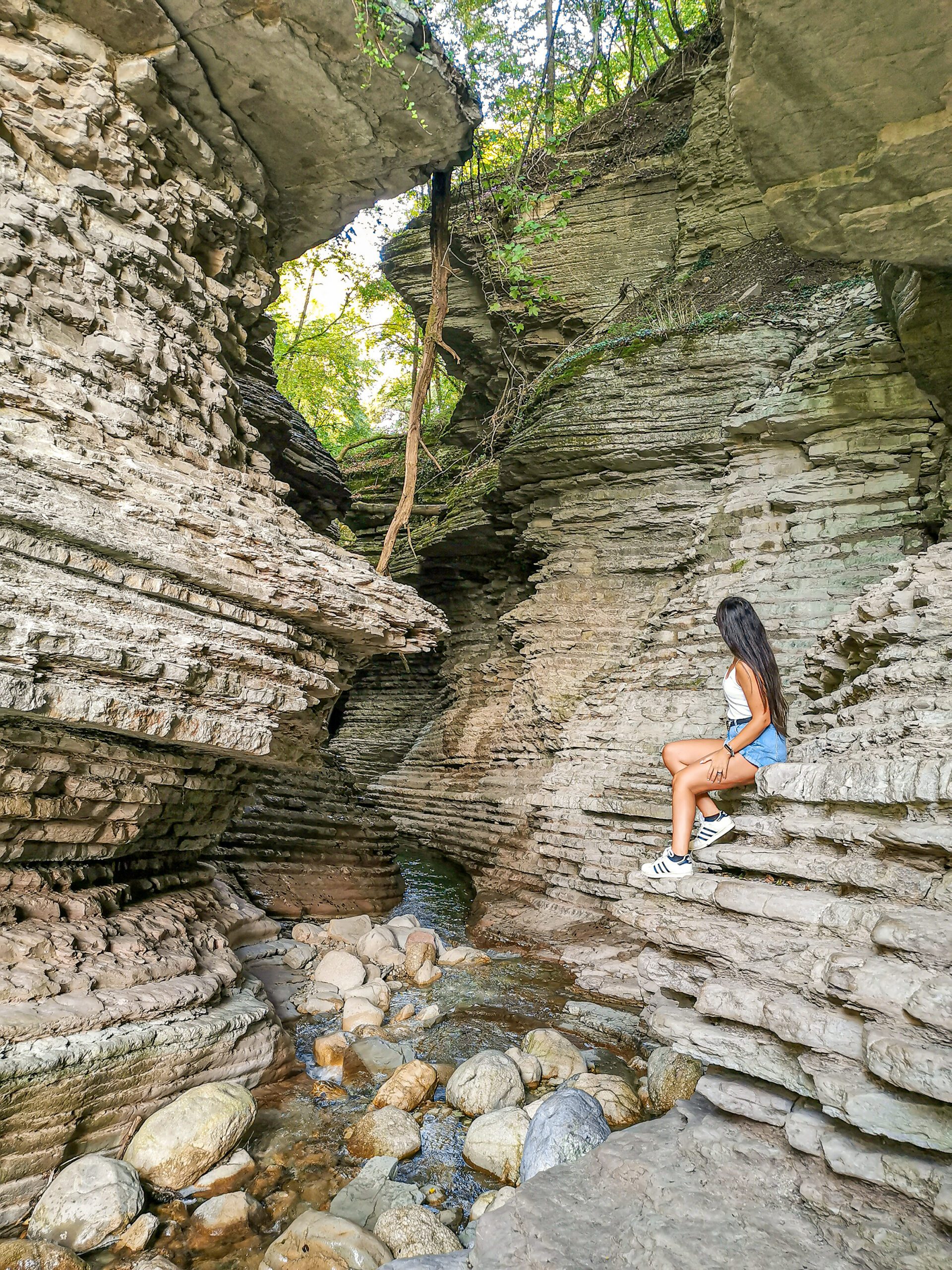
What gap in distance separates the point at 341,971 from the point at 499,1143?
282 cm

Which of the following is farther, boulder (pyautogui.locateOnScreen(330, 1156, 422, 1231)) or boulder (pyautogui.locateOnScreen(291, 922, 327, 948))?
boulder (pyautogui.locateOnScreen(291, 922, 327, 948))

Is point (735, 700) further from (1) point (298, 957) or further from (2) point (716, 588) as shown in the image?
(1) point (298, 957)

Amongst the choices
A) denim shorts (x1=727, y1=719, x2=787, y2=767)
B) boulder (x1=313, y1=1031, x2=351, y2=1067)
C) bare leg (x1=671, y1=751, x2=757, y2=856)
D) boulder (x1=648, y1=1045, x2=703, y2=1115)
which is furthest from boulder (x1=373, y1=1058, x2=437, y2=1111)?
denim shorts (x1=727, y1=719, x2=787, y2=767)

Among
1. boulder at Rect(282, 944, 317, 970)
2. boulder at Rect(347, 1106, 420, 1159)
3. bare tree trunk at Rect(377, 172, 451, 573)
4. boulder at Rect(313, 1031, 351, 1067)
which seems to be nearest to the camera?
boulder at Rect(347, 1106, 420, 1159)

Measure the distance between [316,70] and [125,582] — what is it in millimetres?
5043

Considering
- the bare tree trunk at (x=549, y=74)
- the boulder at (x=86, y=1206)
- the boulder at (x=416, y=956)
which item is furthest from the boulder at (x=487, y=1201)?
the bare tree trunk at (x=549, y=74)

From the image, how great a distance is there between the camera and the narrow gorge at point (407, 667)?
2734 mm

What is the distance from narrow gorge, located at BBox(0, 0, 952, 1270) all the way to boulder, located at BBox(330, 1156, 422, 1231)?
0.03 meters

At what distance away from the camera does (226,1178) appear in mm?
3389

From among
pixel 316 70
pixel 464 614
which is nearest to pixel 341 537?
pixel 464 614

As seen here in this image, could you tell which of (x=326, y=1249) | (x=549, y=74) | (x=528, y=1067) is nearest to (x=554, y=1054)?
(x=528, y=1067)

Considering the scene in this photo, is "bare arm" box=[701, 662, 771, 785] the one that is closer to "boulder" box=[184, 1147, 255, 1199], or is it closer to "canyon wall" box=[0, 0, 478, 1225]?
"canyon wall" box=[0, 0, 478, 1225]

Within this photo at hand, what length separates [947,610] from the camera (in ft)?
14.5

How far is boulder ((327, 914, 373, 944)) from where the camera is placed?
7.29 meters
